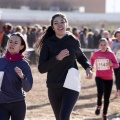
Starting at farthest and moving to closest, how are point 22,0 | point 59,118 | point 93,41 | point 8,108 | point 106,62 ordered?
point 22,0 → point 93,41 → point 106,62 → point 59,118 → point 8,108

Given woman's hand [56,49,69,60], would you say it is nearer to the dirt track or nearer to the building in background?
the dirt track

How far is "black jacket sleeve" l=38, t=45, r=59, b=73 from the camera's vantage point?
5113 mm

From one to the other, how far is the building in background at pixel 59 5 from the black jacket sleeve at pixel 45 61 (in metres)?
63.1

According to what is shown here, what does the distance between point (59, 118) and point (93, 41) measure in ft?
65.2

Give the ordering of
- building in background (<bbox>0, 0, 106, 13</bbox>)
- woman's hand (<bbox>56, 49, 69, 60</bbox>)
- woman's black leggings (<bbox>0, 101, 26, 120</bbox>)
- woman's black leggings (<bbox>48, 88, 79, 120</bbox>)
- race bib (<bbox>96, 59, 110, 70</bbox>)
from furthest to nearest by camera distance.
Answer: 1. building in background (<bbox>0, 0, 106, 13</bbox>)
2. race bib (<bbox>96, 59, 110, 70</bbox>)
3. woman's black leggings (<bbox>48, 88, 79, 120</bbox>)
4. woman's hand (<bbox>56, 49, 69, 60</bbox>)
5. woman's black leggings (<bbox>0, 101, 26, 120</bbox>)

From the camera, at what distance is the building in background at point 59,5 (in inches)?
2686

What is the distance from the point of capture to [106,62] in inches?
314

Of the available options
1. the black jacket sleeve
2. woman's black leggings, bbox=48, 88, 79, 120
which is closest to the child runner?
the black jacket sleeve

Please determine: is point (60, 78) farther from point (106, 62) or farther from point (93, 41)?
point (93, 41)

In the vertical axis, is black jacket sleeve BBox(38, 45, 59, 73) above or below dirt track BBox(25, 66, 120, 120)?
above

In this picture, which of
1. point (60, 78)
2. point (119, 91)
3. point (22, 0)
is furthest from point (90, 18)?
Answer: point (60, 78)

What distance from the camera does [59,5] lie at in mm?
72938

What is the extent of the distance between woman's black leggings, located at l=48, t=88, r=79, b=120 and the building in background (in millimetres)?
63133

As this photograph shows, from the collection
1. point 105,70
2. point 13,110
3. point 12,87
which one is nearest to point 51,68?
point 12,87
